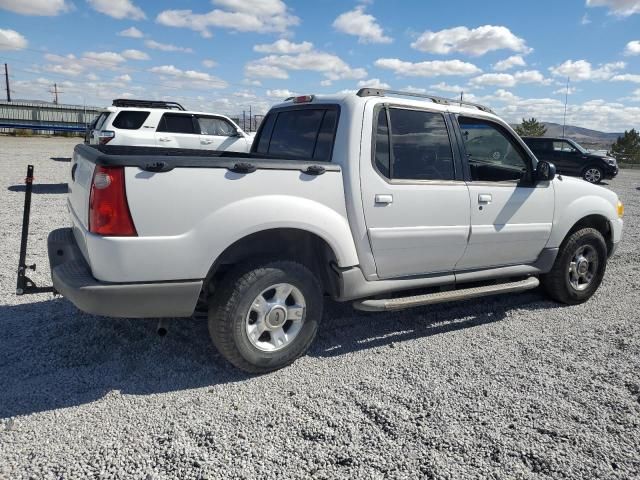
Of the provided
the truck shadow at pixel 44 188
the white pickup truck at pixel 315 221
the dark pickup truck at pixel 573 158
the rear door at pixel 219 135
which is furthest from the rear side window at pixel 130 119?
the dark pickup truck at pixel 573 158

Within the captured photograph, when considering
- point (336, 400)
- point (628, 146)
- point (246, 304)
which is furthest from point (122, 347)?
point (628, 146)

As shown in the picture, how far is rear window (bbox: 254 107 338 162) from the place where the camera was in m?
3.79

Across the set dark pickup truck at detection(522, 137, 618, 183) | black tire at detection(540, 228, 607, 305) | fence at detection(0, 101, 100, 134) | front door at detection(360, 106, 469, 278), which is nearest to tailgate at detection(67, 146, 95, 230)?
front door at detection(360, 106, 469, 278)

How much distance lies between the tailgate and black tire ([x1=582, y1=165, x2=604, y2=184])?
1979cm

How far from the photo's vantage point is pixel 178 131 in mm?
11523

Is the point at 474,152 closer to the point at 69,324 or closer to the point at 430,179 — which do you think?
the point at 430,179

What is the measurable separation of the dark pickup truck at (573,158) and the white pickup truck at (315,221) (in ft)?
53.0

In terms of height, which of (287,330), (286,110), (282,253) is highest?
(286,110)

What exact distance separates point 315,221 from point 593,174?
1947cm

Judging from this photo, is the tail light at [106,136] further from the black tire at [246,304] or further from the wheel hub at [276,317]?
the wheel hub at [276,317]

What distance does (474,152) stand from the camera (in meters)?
4.31

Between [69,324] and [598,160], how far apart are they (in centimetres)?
2019

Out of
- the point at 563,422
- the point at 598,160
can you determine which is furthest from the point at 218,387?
the point at 598,160

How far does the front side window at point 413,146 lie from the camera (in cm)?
372
